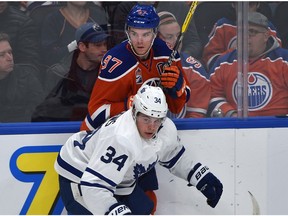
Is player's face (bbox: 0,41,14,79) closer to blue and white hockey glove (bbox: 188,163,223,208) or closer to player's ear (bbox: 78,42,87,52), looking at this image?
player's ear (bbox: 78,42,87,52)

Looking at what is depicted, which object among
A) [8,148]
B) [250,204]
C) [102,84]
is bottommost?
[250,204]

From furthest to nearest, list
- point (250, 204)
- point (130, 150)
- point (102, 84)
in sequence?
1. point (250, 204)
2. point (102, 84)
3. point (130, 150)

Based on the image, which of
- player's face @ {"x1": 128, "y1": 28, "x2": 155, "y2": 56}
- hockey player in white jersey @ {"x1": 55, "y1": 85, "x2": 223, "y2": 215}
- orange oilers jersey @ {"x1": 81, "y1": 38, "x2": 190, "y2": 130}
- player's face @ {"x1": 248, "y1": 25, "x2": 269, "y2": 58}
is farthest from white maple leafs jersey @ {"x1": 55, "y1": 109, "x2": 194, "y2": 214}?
player's face @ {"x1": 248, "y1": 25, "x2": 269, "y2": 58}

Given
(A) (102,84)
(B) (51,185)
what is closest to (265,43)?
(A) (102,84)

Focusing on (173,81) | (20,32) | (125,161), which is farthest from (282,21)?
(20,32)

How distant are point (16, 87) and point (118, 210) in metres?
0.86

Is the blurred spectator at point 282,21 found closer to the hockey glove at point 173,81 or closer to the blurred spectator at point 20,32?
the hockey glove at point 173,81

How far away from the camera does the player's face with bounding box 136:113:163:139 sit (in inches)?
150

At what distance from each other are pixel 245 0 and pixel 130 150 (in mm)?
1001

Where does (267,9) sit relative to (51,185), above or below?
above

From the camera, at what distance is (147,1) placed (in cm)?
434

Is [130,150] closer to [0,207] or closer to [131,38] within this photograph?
[131,38]

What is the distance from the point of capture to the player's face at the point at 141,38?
13.1ft

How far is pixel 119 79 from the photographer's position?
4074 millimetres
